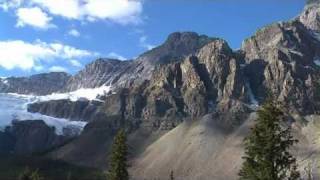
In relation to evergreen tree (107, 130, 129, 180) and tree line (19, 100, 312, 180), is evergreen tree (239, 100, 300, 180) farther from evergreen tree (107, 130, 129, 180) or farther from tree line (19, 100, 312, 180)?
evergreen tree (107, 130, 129, 180)

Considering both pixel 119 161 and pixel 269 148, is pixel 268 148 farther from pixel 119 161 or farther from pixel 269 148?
pixel 119 161

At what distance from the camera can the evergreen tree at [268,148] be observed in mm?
41531

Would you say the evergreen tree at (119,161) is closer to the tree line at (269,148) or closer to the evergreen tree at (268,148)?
the tree line at (269,148)

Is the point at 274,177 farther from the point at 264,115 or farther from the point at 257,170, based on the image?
the point at 264,115

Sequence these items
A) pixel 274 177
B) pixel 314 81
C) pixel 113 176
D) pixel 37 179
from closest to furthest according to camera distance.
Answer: pixel 314 81 → pixel 274 177 → pixel 113 176 → pixel 37 179

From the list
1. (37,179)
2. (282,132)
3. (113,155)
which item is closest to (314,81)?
(282,132)

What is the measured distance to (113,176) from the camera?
64.6 metres

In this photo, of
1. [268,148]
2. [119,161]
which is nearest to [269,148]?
[268,148]

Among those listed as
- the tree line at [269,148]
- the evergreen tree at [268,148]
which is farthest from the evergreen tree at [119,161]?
the evergreen tree at [268,148]

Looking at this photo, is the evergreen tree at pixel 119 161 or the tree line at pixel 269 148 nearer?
the tree line at pixel 269 148

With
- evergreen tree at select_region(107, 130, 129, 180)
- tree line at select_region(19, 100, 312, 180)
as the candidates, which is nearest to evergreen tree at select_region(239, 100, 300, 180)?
tree line at select_region(19, 100, 312, 180)

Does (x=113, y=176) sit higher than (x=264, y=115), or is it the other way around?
(x=264, y=115)

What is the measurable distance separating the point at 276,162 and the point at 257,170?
1315 millimetres

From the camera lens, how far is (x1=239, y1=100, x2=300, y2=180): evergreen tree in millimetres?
41531
